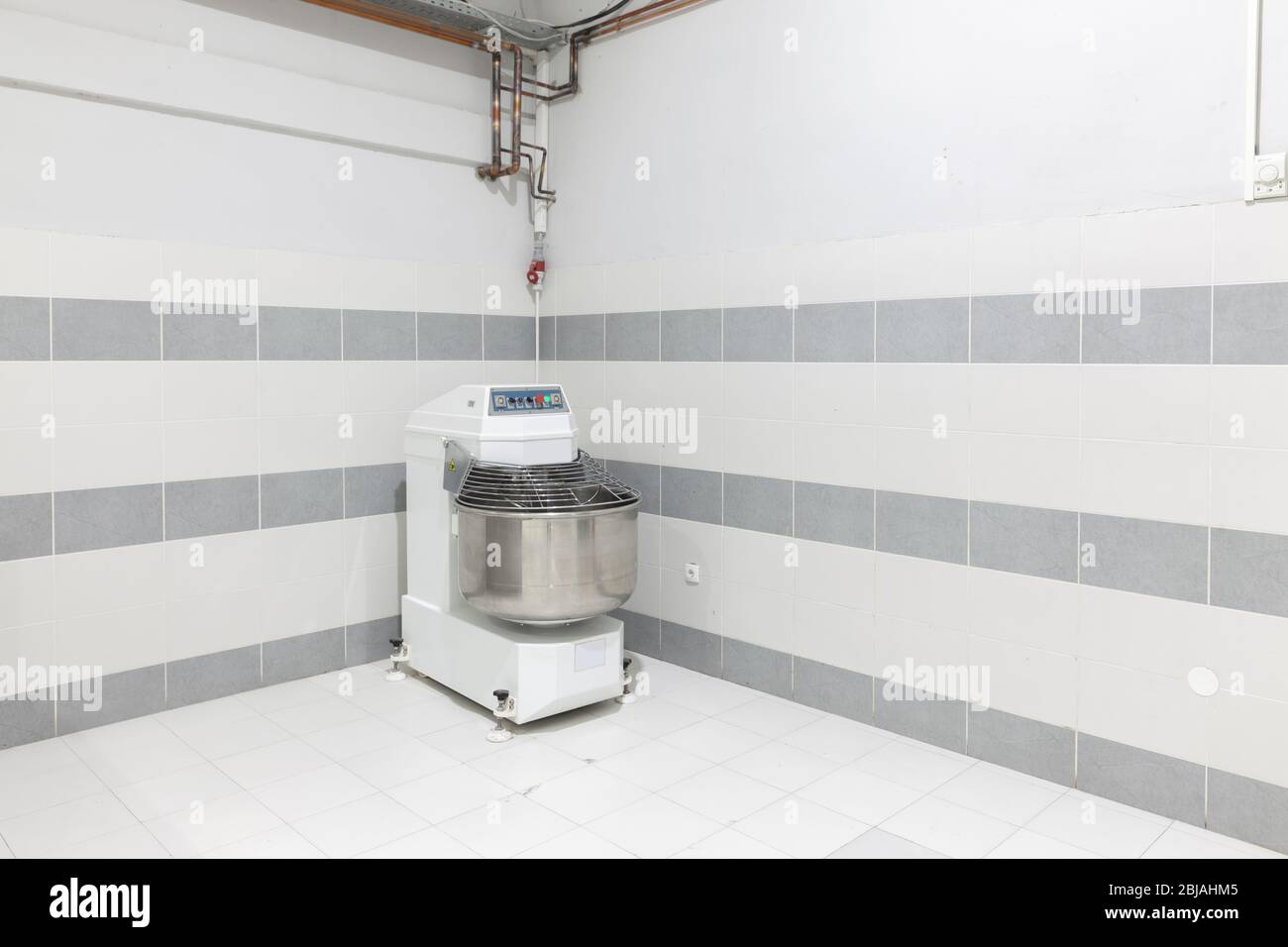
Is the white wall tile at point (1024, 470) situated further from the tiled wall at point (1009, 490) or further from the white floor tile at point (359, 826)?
the white floor tile at point (359, 826)

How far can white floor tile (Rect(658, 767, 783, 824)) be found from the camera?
282cm

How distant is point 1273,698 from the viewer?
2.57m

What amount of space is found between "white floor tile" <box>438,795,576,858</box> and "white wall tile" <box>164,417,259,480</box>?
178cm

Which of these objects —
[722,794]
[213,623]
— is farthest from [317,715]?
[722,794]

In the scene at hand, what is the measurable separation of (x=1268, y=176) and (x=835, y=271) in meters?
1.37

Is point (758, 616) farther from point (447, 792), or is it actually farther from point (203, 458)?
point (203, 458)

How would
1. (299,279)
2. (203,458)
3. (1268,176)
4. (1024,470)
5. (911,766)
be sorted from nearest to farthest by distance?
1. (1268,176)
2. (1024,470)
3. (911,766)
4. (203,458)
5. (299,279)

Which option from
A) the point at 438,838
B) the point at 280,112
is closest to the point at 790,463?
the point at 438,838

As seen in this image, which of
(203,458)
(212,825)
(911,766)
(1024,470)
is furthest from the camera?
(203,458)

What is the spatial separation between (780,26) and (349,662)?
315 centimetres

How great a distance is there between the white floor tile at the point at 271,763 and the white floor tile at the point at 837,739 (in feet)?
5.31

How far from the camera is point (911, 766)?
10.3 feet

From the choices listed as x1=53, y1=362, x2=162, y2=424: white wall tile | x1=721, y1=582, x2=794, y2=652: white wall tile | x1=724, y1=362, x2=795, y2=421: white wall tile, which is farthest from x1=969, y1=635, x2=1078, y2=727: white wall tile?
x1=53, y1=362, x2=162, y2=424: white wall tile
